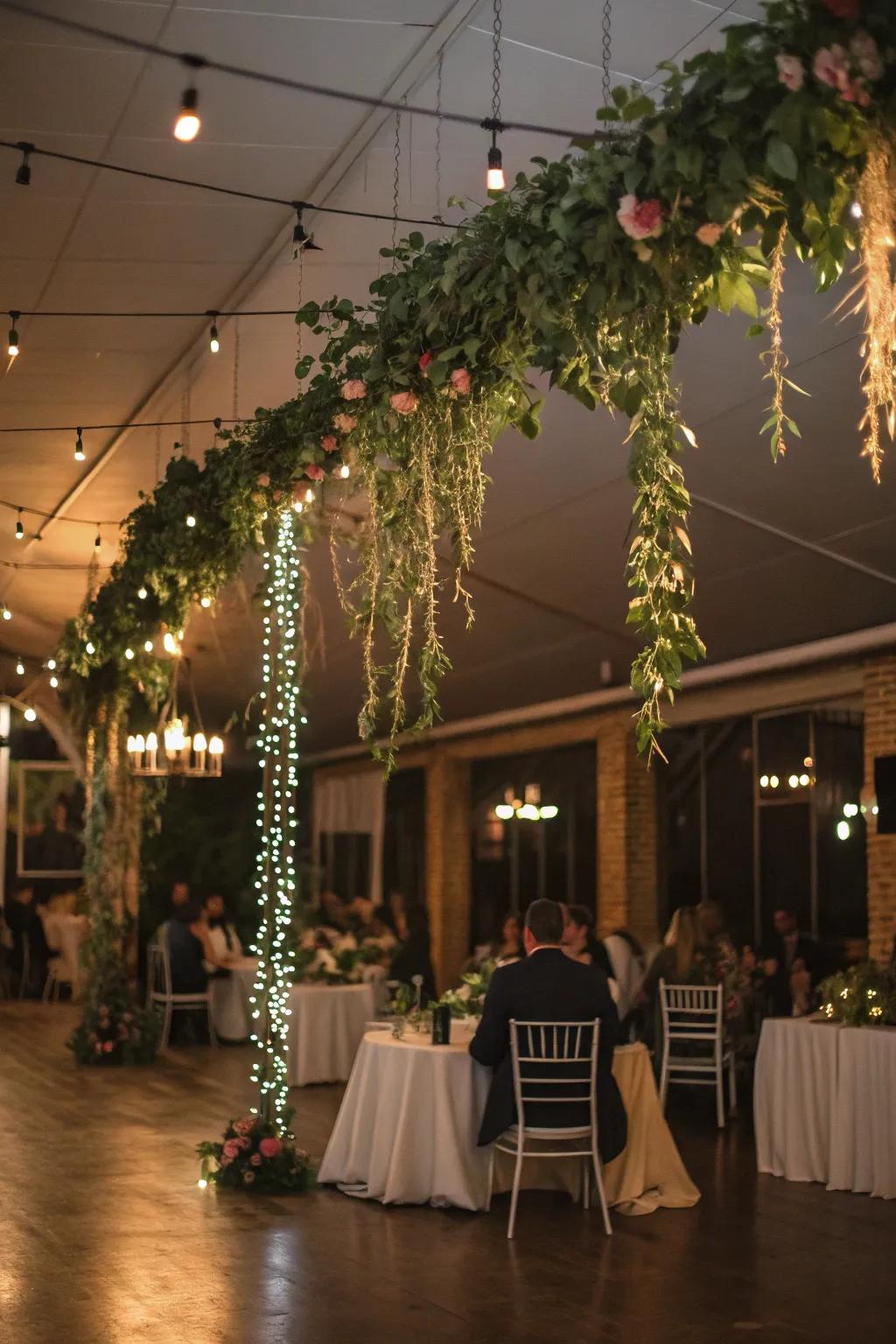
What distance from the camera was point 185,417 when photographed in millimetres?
9914

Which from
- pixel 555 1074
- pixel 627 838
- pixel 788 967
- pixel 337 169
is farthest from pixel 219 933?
pixel 337 169

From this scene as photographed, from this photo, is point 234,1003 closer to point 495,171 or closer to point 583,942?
point 583,942

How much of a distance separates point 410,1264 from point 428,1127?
1.01 m

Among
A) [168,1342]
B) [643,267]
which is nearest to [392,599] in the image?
[643,267]

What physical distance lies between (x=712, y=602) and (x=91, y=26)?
19.6 feet

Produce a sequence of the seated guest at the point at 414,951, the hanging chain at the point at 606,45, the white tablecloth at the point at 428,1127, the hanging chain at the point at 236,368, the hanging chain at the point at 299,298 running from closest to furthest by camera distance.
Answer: the hanging chain at the point at 606,45 < the white tablecloth at the point at 428,1127 < the hanging chain at the point at 299,298 < the hanging chain at the point at 236,368 < the seated guest at the point at 414,951

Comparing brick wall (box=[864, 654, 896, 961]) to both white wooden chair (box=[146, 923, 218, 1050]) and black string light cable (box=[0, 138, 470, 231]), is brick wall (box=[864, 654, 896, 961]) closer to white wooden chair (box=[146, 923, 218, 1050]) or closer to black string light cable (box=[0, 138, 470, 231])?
black string light cable (box=[0, 138, 470, 231])

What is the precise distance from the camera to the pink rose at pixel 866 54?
105 inches

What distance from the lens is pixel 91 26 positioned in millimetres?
5359

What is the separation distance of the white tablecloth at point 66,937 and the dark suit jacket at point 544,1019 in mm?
11735

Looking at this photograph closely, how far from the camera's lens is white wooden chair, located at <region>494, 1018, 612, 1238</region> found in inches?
246

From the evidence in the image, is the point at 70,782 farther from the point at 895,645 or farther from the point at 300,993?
the point at 895,645

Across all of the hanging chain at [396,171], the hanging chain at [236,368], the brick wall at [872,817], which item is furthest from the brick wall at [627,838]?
the hanging chain at [396,171]

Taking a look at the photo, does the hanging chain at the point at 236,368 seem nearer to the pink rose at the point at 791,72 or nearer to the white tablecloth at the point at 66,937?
the pink rose at the point at 791,72
